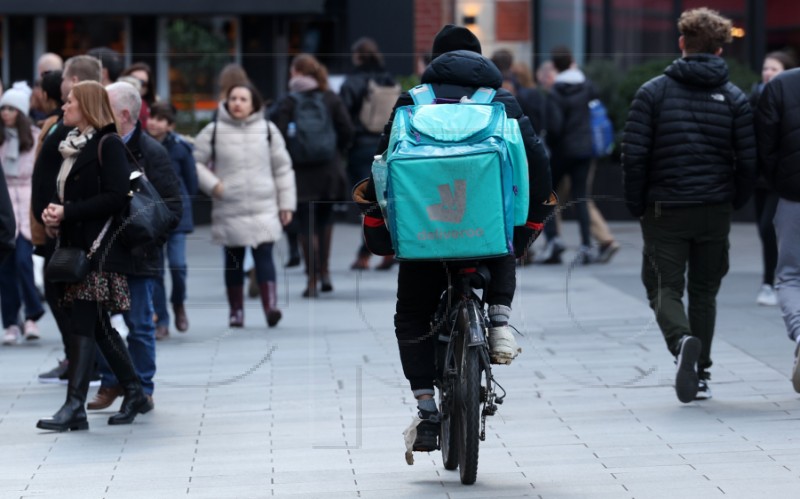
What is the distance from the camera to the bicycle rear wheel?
5.86 metres

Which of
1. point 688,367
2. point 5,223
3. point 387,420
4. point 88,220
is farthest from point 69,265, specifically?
point 688,367

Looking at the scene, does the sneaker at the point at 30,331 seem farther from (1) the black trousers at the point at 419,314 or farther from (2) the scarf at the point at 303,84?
(1) the black trousers at the point at 419,314

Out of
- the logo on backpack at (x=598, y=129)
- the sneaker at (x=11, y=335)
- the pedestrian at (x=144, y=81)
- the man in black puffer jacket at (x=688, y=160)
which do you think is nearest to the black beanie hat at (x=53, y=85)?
the pedestrian at (x=144, y=81)

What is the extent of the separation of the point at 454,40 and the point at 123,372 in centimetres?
255

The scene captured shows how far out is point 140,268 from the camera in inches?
307

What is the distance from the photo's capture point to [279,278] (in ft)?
47.0

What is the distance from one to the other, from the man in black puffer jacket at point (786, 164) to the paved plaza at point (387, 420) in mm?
538

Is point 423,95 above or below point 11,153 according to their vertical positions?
above

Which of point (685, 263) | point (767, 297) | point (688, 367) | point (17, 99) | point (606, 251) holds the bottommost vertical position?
point (606, 251)

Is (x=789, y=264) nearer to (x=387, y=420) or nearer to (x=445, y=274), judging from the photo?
(x=387, y=420)

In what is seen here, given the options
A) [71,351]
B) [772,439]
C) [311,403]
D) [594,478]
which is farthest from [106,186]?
[772,439]

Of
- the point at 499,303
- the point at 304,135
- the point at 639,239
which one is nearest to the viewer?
the point at 499,303

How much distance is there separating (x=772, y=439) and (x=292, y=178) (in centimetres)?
537

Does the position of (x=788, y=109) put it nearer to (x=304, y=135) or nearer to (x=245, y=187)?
(x=245, y=187)
